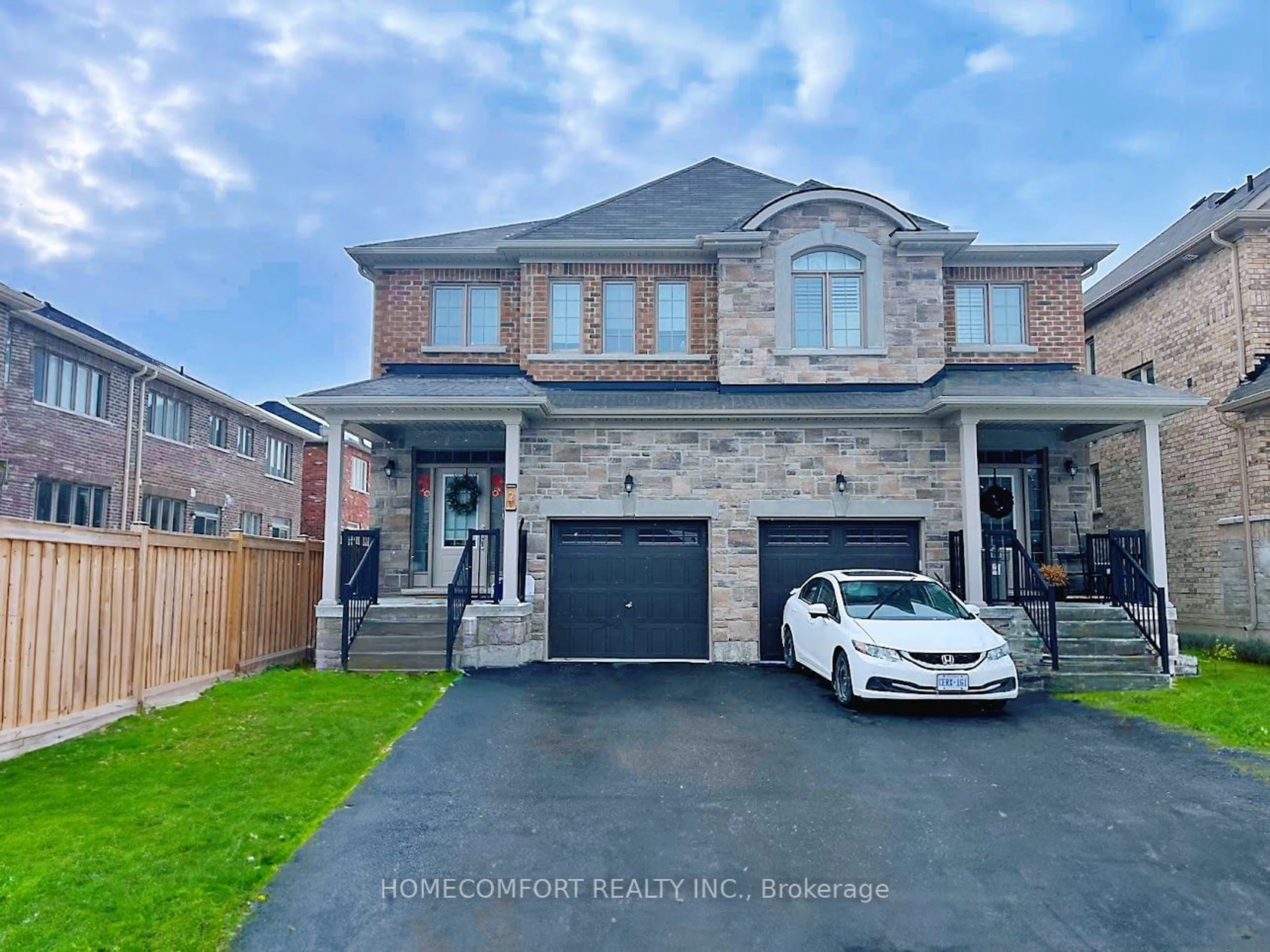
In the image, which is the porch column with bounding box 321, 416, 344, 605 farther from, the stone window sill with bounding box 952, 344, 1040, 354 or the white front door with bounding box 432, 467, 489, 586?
the stone window sill with bounding box 952, 344, 1040, 354

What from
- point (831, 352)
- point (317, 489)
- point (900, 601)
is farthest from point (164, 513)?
point (900, 601)

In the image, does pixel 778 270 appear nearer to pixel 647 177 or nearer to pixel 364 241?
pixel 647 177

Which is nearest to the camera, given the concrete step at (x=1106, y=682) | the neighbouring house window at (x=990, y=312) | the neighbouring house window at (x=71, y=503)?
the concrete step at (x=1106, y=682)

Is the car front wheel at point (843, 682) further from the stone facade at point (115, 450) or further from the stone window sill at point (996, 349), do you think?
the stone facade at point (115, 450)

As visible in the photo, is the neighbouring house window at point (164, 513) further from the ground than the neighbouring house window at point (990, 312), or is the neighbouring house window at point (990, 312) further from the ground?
the neighbouring house window at point (990, 312)

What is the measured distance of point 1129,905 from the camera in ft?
13.3

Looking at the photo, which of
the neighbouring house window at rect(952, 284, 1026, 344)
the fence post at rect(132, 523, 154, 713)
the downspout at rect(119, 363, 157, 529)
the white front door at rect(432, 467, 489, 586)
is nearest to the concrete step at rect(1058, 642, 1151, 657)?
the neighbouring house window at rect(952, 284, 1026, 344)

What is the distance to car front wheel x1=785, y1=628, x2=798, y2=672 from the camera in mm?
10961

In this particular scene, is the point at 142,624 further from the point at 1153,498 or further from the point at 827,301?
the point at 1153,498

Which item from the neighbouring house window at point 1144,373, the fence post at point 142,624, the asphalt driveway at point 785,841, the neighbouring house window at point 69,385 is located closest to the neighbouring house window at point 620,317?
the asphalt driveway at point 785,841

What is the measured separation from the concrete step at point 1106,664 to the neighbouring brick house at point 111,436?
53.1 ft

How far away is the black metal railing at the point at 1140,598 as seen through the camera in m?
10.5

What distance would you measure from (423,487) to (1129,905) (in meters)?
11.2

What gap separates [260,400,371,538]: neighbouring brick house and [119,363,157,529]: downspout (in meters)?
8.95
